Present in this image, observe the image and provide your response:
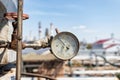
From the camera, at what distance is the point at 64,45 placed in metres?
3.61

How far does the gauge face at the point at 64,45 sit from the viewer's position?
11.5ft

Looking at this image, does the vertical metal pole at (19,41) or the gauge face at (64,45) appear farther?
the gauge face at (64,45)

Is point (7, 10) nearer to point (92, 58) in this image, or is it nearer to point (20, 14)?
point (20, 14)

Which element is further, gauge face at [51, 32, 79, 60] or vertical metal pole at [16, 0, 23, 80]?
gauge face at [51, 32, 79, 60]

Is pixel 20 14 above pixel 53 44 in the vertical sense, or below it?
above

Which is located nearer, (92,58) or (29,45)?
(29,45)

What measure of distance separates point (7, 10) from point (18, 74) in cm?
142

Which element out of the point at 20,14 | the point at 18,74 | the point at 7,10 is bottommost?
the point at 18,74

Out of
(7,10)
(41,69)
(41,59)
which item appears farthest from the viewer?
(41,59)

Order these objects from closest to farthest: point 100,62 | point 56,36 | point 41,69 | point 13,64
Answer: point 56,36 < point 13,64 < point 41,69 < point 100,62

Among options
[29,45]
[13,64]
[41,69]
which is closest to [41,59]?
[41,69]

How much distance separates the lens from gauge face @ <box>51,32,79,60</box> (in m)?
3.50

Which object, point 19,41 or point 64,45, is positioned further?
point 64,45

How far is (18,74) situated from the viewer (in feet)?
10.4
